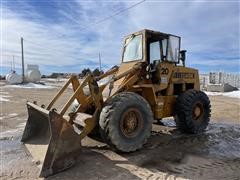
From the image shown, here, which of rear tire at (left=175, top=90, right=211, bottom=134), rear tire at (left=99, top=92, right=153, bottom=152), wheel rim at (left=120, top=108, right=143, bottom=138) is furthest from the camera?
rear tire at (left=175, top=90, right=211, bottom=134)

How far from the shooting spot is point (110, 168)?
16.2ft

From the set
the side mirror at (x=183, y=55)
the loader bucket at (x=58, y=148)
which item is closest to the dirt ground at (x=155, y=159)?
the loader bucket at (x=58, y=148)

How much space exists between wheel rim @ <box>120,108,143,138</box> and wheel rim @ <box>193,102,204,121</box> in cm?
222

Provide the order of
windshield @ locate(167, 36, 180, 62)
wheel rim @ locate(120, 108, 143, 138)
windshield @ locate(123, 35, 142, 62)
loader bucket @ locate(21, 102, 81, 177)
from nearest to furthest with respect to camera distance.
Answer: loader bucket @ locate(21, 102, 81, 177) → wheel rim @ locate(120, 108, 143, 138) → windshield @ locate(123, 35, 142, 62) → windshield @ locate(167, 36, 180, 62)

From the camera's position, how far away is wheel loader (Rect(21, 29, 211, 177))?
15.8 feet

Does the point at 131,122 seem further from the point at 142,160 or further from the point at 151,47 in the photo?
the point at 151,47

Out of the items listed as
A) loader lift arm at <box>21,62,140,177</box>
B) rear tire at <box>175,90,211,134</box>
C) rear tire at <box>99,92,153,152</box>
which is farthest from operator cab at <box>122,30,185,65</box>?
rear tire at <box>99,92,153,152</box>

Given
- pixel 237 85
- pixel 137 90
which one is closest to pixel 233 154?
pixel 137 90

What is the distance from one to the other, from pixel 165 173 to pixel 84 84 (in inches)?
88.2

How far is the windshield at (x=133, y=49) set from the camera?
7.08 metres

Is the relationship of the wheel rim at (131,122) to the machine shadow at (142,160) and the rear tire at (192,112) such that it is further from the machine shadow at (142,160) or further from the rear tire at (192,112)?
the rear tire at (192,112)

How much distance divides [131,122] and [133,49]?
7.34 ft

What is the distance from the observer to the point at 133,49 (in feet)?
23.9

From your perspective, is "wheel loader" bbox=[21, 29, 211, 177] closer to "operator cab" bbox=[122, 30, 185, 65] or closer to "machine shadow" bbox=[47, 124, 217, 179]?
"operator cab" bbox=[122, 30, 185, 65]
